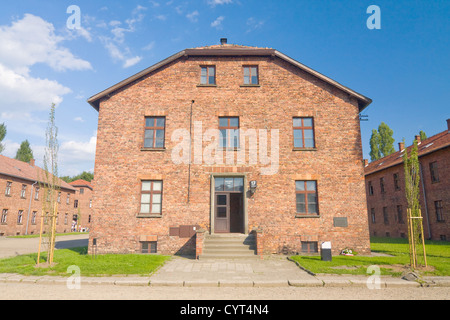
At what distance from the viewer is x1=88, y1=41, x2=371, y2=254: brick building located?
13742mm

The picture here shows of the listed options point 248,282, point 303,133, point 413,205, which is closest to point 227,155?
point 303,133

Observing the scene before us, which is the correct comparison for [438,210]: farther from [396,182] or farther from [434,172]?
[396,182]

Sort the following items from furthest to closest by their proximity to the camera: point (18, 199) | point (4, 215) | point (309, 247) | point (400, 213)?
point (18, 199) < point (4, 215) < point (400, 213) < point (309, 247)

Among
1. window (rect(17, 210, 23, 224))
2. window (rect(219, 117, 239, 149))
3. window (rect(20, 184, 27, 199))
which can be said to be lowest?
window (rect(17, 210, 23, 224))

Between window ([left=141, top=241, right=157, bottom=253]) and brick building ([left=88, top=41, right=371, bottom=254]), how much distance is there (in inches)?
2.3

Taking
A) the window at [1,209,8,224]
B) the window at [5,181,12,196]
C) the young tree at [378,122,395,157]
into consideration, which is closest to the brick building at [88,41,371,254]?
the window at [5,181,12,196]

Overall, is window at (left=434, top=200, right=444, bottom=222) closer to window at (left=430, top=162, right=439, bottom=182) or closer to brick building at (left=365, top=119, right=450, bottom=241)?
brick building at (left=365, top=119, right=450, bottom=241)

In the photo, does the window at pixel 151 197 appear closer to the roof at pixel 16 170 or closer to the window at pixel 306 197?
the window at pixel 306 197

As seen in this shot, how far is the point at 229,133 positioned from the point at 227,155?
1150mm

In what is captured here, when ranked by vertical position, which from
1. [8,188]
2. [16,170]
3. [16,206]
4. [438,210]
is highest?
[16,170]

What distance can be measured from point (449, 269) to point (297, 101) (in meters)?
9.29

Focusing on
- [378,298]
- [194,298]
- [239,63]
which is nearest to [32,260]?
[194,298]

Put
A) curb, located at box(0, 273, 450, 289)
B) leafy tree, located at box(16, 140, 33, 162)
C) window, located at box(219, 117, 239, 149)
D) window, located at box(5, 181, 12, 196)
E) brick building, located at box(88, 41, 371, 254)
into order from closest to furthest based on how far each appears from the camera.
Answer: curb, located at box(0, 273, 450, 289)
brick building, located at box(88, 41, 371, 254)
window, located at box(219, 117, 239, 149)
window, located at box(5, 181, 12, 196)
leafy tree, located at box(16, 140, 33, 162)

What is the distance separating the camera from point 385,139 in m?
44.4
